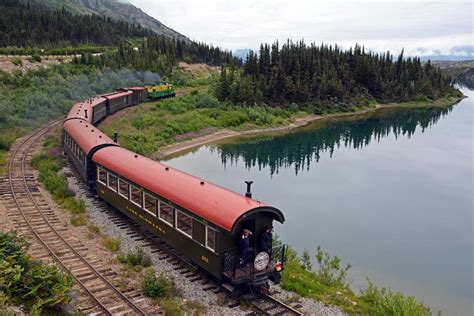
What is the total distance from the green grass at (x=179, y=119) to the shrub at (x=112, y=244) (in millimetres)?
20272

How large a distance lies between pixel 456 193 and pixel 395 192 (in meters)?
5.07

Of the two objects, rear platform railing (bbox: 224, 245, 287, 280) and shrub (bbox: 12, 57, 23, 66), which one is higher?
shrub (bbox: 12, 57, 23, 66)

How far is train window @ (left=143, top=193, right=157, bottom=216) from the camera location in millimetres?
16734

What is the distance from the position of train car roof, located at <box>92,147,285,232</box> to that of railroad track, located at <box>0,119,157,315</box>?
3375 mm

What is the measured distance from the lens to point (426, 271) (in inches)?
803

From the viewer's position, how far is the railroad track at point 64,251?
1328cm

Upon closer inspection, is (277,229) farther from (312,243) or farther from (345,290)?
(345,290)

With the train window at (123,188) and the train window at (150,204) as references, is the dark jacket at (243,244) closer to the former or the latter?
the train window at (150,204)

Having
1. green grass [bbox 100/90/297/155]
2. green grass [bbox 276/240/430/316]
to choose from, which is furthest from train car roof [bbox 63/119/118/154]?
green grass [bbox 276/240/430/316]

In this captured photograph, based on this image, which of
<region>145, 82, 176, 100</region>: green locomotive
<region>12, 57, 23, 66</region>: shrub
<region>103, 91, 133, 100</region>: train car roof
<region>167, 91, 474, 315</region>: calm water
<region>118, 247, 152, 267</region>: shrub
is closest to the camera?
<region>118, 247, 152, 267</region>: shrub

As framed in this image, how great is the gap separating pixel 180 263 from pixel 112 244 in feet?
11.1

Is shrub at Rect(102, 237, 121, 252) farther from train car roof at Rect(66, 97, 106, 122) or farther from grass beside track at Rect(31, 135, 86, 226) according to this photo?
train car roof at Rect(66, 97, 106, 122)

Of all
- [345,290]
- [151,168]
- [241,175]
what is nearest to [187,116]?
[241,175]

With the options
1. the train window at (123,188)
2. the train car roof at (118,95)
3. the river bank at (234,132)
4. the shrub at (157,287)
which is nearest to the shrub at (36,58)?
the train car roof at (118,95)
